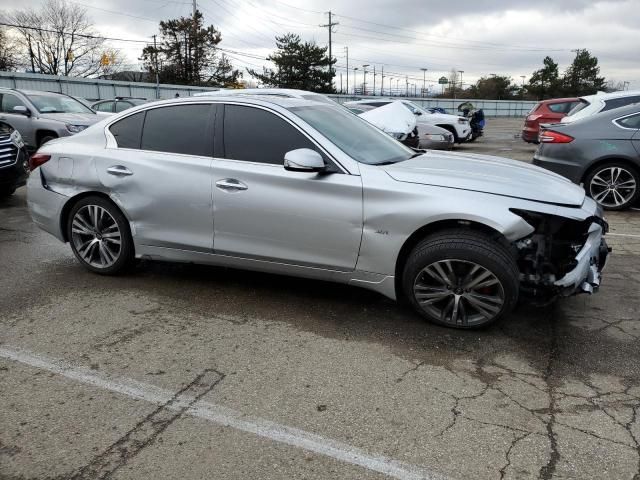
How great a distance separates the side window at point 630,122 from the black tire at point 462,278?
16.8 ft

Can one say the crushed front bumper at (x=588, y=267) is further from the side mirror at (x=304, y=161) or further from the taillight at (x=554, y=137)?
the taillight at (x=554, y=137)

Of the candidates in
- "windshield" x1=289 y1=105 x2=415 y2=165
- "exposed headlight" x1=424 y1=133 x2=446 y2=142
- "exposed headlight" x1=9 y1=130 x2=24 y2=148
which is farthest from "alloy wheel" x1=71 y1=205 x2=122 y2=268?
"exposed headlight" x1=424 y1=133 x2=446 y2=142

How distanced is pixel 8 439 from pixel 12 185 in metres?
6.58

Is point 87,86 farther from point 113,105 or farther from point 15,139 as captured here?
point 15,139

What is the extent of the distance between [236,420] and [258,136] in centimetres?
226

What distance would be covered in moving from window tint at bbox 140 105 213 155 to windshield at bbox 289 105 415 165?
748 millimetres

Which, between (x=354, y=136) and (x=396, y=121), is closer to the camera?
(x=354, y=136)

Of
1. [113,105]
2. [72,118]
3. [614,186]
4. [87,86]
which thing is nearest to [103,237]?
[614,186]

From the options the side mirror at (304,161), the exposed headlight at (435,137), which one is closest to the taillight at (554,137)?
the side mirror at (304,161)

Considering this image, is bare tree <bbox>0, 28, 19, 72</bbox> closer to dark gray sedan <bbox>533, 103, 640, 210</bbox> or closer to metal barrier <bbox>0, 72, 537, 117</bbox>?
metal barrier <bbox>0, 72, 537, 117</bbox>

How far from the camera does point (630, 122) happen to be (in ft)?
24.4

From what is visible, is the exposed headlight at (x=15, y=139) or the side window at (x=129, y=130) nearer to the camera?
the side window at (x=129, y=130)

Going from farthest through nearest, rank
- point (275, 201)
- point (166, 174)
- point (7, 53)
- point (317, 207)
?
1. point (7, 53)
2. point (166, 174)
3. point (275, 201)
4. point (317, 207)

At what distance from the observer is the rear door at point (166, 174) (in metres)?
4.28
